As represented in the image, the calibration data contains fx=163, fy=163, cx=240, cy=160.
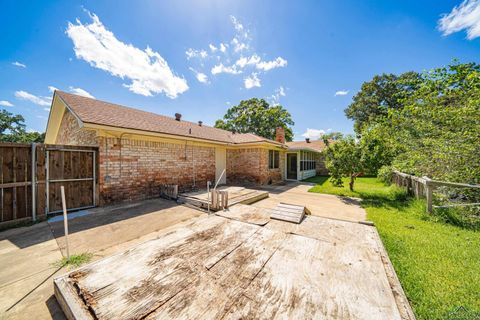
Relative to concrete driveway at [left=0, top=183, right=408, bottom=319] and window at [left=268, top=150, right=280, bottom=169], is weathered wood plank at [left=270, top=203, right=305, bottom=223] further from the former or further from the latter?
window at [left=268, top=150, right=280, bottom=169]

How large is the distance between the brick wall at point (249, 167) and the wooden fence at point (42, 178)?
23.8 feet

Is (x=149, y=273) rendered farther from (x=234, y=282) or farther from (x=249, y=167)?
(x=249, y=167)

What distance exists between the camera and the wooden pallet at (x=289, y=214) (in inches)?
153

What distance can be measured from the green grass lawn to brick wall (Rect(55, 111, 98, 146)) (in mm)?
8966

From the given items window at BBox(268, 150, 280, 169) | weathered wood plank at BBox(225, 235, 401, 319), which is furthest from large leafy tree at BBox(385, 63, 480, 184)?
window at BBox(268, 150, 280, 169)

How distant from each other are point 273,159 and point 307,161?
18.3 ft

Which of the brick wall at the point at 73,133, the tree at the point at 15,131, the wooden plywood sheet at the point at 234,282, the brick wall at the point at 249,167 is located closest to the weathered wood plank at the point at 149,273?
the wooden plywood sheet at the point at 234,282

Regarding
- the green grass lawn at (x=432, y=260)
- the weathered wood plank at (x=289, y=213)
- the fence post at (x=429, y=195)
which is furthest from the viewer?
the fence post at (x=429, y=195)

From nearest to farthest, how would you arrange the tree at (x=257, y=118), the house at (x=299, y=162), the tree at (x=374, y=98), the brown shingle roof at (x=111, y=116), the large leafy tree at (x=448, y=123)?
the large leafy tree at (x=448, y=123) < the brown shingle roof at (x=111, y=116) < the house at (x=299, y=162) < the tree at (x=374, y=98) < the tree at (x=257, y=118)

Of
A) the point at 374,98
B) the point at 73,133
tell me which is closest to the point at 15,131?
the point at 73,133

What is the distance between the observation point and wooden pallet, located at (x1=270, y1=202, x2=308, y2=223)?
3.88 m

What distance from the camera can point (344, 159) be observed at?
7.89m

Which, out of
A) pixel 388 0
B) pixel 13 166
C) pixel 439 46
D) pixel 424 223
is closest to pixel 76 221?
pixel 13 166

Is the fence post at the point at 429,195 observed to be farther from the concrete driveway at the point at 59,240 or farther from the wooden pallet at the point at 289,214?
the wooden pallet at the point at 289,214
